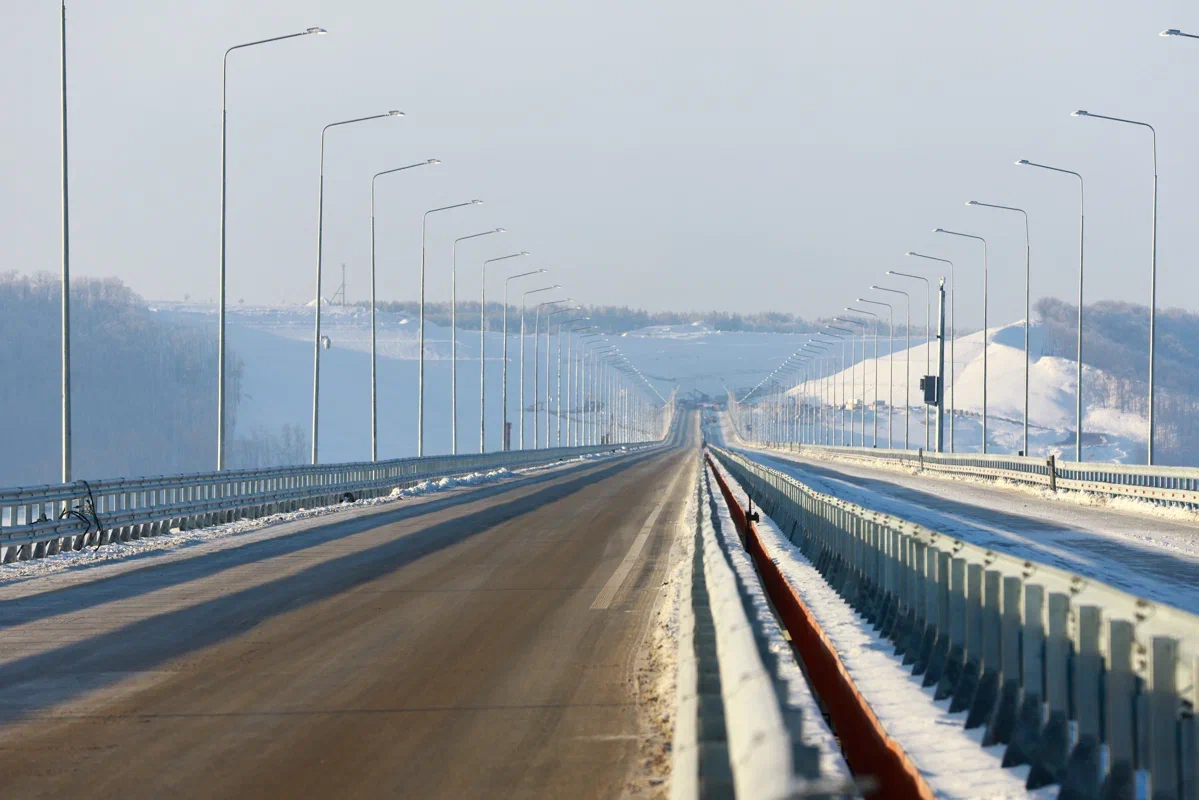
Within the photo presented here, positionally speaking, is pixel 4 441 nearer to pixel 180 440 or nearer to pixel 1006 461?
pixel 180 440

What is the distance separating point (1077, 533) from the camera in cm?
2942

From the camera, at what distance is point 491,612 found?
598 inches

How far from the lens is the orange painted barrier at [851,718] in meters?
6.33

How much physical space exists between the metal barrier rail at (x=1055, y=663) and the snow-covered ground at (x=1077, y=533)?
6.00m

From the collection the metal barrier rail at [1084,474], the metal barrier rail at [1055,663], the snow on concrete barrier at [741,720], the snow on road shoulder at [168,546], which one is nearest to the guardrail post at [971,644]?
the metal barrier rail at [1055,663]

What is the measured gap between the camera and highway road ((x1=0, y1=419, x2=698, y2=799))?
25.7ft

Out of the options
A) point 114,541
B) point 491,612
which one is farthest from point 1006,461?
point 491,612

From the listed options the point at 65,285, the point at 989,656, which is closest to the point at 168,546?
the point at 65,285

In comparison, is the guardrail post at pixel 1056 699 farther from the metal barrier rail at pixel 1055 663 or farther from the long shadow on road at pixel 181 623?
the long shadow on road at pixel 181 623

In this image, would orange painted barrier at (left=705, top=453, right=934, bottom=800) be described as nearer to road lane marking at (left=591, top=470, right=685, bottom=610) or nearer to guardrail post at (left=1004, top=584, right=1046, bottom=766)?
guardrail post at (left=1004, top=584, right=1046, bottom=766)

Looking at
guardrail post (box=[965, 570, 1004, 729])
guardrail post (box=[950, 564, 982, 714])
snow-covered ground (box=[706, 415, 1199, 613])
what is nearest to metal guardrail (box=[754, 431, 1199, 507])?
snow-covered ground (box=[706, 415, 1199, 613])

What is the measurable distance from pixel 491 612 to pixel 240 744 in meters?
6.75

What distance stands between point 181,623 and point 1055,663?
367 inches

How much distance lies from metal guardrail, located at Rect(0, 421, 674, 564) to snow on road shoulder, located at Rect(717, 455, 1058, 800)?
40.6 ft
